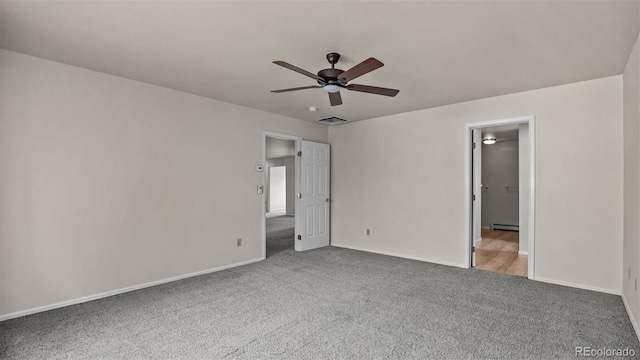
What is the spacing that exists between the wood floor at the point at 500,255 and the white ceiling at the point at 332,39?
247cm

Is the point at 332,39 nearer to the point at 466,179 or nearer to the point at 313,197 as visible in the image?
the point at 466,179

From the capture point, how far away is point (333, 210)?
623cm

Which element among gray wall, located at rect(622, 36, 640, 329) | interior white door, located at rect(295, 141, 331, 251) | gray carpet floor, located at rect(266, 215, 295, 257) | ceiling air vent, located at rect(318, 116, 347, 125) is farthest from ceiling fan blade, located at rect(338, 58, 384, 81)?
gray carpet floor, located at rect(266, 215, 295, 257)

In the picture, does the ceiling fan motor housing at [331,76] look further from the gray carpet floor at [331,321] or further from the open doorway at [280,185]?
the open doorway at [280,185]

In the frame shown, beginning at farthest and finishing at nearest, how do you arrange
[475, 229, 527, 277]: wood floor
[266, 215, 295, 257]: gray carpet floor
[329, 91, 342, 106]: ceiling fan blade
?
[266, 215, 295, 257]: gray carpet floor → [475, 229, 527, 277]: wood floor → [329, 91, 342, 106]: ceiling fan blade

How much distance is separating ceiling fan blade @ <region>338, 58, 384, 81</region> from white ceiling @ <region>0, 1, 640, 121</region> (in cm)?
25

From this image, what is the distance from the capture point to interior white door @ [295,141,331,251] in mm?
5652

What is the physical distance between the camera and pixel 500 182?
27.0ft

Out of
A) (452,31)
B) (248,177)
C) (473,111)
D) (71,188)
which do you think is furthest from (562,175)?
(71,188)

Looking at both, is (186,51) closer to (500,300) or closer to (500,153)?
(500,300)

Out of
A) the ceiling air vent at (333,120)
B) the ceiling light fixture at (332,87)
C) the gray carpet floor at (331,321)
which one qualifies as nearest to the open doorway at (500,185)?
the ceiling air vent at (333,120)
